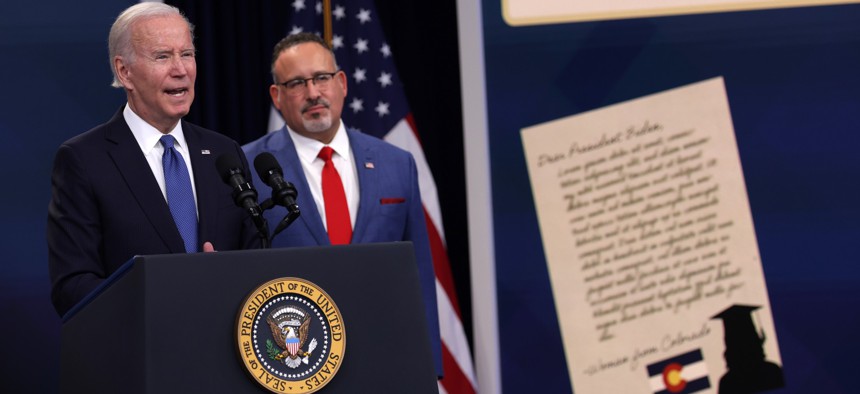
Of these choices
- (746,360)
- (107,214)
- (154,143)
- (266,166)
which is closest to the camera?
(266,166)

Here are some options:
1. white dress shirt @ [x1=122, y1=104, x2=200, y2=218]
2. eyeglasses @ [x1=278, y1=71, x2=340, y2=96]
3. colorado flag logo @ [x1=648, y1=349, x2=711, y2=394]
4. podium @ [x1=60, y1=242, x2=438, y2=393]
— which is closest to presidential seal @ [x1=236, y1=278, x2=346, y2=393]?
podium @ [x1=60, y1=242, x2=438, y2=393]

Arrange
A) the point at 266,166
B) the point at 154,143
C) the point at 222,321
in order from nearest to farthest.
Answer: the point at 222,321 < the point at 266,166 < the point at 154,143

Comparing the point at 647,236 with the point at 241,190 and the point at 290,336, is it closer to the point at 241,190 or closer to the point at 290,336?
the point at 241,190

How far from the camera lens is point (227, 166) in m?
2.18

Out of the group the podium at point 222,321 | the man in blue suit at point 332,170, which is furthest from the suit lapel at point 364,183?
the podium at point 222,321

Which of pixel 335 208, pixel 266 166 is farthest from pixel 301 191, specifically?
pixel 266 166

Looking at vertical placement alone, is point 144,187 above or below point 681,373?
above

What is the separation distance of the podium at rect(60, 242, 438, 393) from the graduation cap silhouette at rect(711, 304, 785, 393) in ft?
9.02

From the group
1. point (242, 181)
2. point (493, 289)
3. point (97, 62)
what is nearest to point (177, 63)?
point (242, 181)

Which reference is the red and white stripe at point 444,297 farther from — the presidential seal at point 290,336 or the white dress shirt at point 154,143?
the presidential seal at point 290,336

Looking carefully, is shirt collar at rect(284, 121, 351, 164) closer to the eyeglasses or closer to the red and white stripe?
the eyeglasses

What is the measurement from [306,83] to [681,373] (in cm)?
199

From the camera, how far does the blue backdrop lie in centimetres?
451

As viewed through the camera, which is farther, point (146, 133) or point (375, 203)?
point (375, 203)
